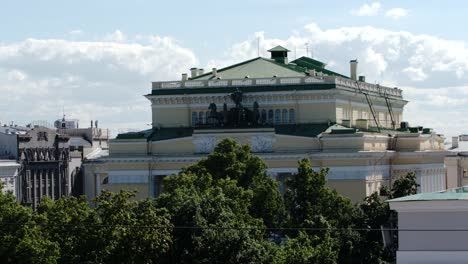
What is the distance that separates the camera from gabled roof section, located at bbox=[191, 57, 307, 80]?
459 ft

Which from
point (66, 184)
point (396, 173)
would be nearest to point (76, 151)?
point (66, 184)

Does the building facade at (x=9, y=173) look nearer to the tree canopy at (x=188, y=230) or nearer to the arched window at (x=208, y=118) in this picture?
the arched window at (x=208, y=118)

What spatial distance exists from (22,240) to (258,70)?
222 feet

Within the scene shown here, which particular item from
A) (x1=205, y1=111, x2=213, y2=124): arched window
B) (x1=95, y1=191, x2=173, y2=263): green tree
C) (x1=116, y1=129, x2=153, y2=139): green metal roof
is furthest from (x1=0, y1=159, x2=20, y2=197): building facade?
(x1=95, y1=191, x2=173, y2=263): green tree

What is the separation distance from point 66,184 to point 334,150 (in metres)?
49.7

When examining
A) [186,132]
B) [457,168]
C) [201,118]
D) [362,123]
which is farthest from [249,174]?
[457,168]

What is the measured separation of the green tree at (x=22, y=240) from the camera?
74875mm

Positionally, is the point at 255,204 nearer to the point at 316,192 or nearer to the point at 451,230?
the point at 316,192

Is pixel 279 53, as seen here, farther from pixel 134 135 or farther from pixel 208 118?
pixel 134 135

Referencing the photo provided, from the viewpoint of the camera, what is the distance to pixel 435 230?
60250 millimetres

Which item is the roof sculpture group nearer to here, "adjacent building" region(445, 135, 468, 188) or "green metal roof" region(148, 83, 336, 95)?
"green metal roof" region(148, 83, 336, 95)

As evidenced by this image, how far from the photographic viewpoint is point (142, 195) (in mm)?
135000

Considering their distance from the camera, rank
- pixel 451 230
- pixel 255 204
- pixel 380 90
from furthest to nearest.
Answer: pixel 380 90, pixel 255 204, pixel 451 230

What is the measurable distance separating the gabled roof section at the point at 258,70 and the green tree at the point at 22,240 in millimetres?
61856
